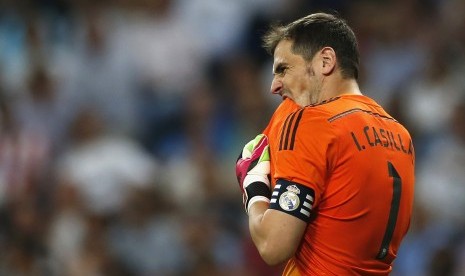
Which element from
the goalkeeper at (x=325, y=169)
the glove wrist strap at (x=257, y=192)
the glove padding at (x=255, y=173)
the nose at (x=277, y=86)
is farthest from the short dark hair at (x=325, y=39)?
the glove wrist strap at (x=257, y=192)

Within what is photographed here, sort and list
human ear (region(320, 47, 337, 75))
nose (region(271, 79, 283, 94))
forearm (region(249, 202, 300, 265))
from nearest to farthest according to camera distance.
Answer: forearm (region(249, 202, 300, 265)), human ear (region(320, 47, 337, 75)), nose (region(271, 79, 283, 94))

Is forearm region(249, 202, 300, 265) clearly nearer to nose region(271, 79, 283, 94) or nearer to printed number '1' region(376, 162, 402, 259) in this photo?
printed number '1' region(376, 162, 402, 259)

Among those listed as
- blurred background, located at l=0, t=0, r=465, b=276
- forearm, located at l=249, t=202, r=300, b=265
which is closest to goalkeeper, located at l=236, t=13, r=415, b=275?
forearm, located at l=249, t=202, r=300, b=265

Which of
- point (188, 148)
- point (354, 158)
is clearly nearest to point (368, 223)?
point (354, 158)

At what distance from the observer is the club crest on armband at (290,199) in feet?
11.2

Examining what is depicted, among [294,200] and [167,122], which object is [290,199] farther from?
[167,122]

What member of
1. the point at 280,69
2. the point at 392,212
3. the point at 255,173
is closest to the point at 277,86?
the point at 280,69

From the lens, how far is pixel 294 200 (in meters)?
3.43

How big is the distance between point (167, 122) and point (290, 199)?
18.2ft

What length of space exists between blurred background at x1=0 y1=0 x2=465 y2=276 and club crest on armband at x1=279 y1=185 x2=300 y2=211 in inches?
158

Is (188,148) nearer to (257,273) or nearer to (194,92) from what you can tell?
(194,92)

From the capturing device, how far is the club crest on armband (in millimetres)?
3424

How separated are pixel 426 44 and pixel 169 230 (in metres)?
3.11

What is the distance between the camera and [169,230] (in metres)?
8.06
